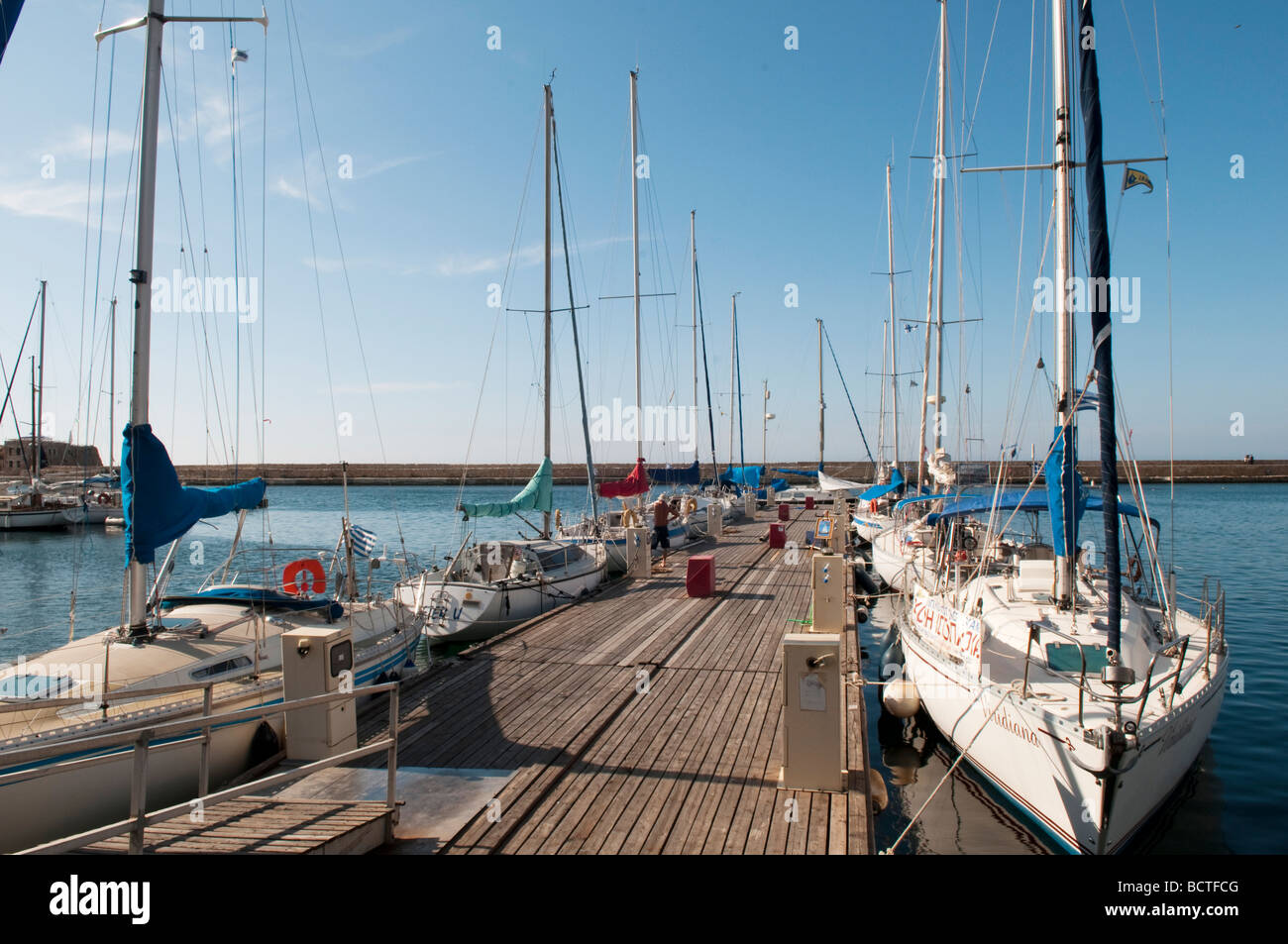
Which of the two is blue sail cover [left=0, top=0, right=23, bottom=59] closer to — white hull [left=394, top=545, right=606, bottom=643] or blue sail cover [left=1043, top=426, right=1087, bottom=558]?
blue sail cover [left=1043, top=426, right=1087, bottom=558]

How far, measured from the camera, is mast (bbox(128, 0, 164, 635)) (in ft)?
30.5

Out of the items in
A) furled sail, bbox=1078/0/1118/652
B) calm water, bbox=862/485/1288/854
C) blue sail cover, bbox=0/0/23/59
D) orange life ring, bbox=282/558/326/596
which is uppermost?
blue sail cover, bbox=0/0/23/59

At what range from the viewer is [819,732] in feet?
22.9

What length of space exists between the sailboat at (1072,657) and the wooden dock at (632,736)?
5.45 feet

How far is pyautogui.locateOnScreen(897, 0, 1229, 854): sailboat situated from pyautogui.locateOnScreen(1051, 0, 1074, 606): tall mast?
0.06 ft

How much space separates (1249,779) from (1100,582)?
338 cm


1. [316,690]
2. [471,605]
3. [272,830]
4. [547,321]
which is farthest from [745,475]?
[272,830]

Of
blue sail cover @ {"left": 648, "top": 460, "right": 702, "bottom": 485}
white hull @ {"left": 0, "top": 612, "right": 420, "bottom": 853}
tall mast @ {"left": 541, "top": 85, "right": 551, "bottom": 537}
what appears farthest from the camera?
blue sail cover @ {"left": 648, "top": 460, "right": 702, "bottom": 485}

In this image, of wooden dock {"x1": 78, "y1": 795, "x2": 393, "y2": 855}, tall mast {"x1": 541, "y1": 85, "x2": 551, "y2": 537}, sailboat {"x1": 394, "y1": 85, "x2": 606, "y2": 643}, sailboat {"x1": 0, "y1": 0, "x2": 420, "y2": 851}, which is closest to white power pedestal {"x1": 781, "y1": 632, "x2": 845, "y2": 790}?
wooden dock {"x1": 78, "y1": 795, "x2": 393, "y2": 855}

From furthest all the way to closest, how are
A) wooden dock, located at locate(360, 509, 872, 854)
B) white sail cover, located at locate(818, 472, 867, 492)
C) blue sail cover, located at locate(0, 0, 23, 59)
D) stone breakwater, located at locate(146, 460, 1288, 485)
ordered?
stone breakwater, located at locate(146, 460, 1288, 485), white sail cover, located at locate(818, 472, 867, 492), wooden dock, located at locate(360, 509, 872, 854), blue sail cover, located at locate(0, 0, 23, 59)

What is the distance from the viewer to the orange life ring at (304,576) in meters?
12.9

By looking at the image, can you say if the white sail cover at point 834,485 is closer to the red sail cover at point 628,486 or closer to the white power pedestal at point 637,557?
the red sail cover at point 628,486

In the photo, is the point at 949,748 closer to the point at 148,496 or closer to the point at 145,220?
the point at 148,496
